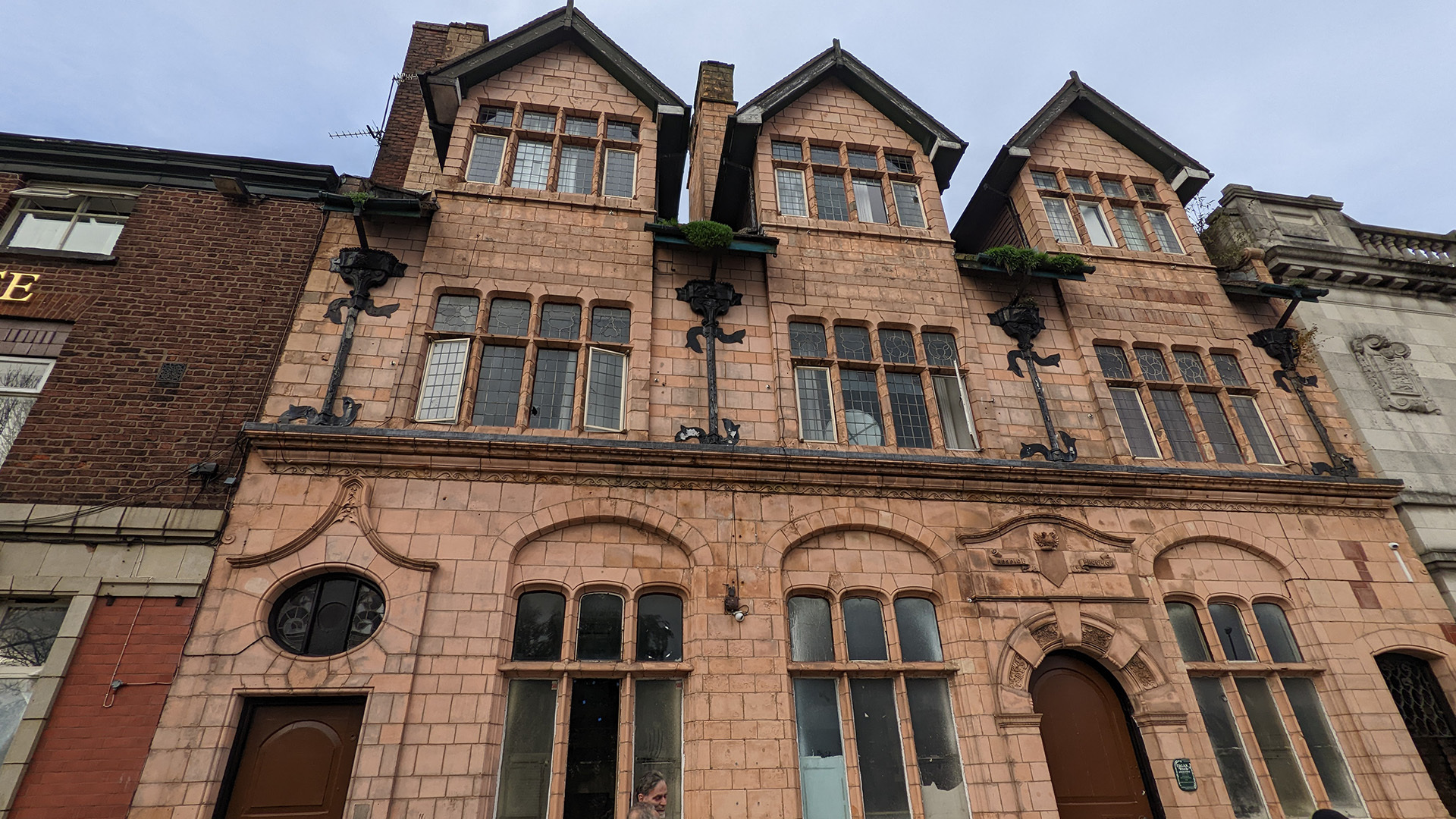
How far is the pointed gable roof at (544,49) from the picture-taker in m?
12.9

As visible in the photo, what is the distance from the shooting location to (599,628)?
29.9ft

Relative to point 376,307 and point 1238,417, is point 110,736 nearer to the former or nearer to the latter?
point 376,307

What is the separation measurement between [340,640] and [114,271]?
723cm

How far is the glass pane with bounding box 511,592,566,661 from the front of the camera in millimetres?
8828

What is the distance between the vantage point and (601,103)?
44.5ft

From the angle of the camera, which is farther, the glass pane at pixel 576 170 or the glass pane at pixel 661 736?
the glass pane at pixel 576 170

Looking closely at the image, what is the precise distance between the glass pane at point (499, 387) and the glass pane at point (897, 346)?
20.5 feet

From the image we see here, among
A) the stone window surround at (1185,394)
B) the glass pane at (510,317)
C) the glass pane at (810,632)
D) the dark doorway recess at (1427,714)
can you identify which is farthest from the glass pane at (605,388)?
the dark doorway recess at (1427,714)

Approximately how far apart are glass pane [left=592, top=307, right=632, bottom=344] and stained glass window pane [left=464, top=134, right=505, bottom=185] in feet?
11.3

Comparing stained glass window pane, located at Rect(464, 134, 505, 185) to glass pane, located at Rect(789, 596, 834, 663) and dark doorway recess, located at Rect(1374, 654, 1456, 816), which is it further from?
dark doorway recess, located at Rect(1374, 654, 1456, 816)

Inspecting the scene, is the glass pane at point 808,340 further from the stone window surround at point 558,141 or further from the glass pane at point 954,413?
the stone window surround at point 558,141

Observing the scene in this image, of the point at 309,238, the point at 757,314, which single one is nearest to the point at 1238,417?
the point at 757,314

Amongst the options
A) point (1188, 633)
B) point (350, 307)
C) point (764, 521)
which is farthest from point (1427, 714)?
point (350, 307)

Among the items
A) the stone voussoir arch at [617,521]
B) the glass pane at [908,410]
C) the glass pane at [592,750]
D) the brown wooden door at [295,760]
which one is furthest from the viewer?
the glass pane at [908,410]
